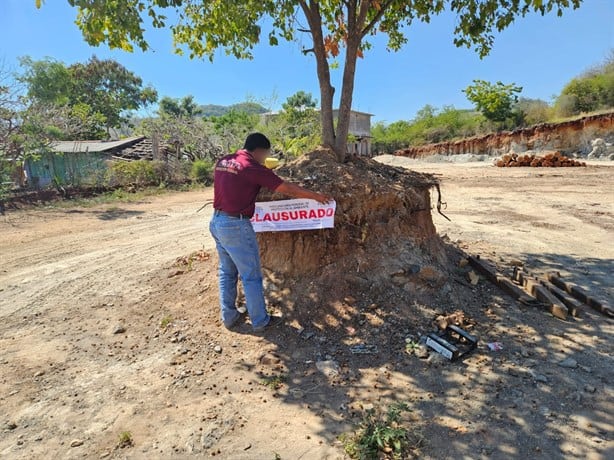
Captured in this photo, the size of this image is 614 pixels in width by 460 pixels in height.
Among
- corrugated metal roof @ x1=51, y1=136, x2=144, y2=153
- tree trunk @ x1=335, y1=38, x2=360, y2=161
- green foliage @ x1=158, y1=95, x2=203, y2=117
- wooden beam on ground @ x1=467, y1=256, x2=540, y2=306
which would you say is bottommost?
wooden beam on ground @ x1=467, y1=256, x2=540, y2=306

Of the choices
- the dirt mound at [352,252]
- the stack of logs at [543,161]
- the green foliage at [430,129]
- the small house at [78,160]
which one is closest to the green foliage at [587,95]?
the green foliage at [430,129]

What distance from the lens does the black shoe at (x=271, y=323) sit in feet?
11.9

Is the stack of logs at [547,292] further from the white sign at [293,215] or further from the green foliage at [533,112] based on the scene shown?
the green foliage at [533,112]

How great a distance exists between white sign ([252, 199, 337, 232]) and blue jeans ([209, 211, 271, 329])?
42 cm

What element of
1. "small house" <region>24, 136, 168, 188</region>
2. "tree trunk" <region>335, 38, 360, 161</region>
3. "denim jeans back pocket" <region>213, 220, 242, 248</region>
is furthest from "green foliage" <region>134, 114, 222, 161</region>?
"denim jeans back pocket" <region>213, 220, 242, 248</region>

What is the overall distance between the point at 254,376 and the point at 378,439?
1.17 meters

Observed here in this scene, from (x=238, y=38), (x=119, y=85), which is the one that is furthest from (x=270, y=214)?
(x=119, y=85)

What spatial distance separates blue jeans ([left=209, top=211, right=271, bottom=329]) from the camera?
346 centimetres

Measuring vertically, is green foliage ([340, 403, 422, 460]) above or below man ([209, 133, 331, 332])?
below

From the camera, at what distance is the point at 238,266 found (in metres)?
3.52

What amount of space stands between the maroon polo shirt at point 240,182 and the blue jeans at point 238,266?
12 cm

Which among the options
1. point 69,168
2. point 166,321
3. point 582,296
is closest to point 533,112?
point 69,168

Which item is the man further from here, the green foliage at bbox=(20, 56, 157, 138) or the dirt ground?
the green foliage at bbox=(20, 56, 157, 138)

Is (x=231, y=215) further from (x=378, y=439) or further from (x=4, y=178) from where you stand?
(x=4, y=178)
